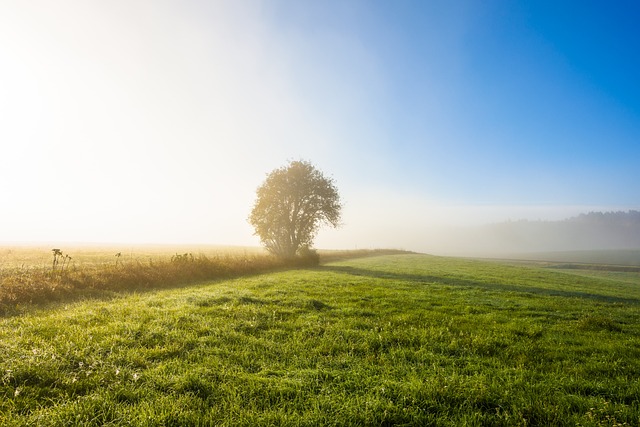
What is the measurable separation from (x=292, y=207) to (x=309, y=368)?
143ft

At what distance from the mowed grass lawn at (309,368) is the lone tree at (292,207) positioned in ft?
121

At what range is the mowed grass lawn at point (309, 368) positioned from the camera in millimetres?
5289

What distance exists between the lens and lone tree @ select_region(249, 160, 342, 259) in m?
49.6

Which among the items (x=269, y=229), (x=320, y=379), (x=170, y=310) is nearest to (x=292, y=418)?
(x=320, y=379)

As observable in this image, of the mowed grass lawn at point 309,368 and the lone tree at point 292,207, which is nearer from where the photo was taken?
the mowed grass lawn at point 309,368

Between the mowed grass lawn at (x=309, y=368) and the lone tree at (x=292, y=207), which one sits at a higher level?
Answer: the lone tree at (x=292, y=207)

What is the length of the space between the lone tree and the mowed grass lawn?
121 ft

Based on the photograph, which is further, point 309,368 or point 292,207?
point 292,207

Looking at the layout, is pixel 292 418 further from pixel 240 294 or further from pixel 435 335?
pixel 240 294

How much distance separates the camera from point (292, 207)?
165ft

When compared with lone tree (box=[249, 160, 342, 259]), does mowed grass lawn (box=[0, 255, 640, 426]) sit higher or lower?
lower

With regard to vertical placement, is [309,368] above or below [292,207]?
below

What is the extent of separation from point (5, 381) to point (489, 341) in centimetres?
1189

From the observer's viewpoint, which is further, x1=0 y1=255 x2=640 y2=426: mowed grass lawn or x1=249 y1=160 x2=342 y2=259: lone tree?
x1=249 y1=160 x2=342 y2=259: lone tree
